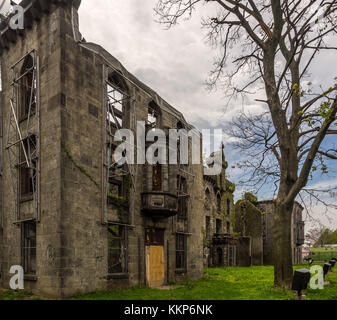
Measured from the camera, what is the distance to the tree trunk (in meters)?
13.5

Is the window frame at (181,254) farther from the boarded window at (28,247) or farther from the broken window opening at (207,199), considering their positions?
the broken window opening at (207,199)

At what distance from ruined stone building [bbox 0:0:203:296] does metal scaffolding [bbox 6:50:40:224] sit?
0.15ft

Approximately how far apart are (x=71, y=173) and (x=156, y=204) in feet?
17.2

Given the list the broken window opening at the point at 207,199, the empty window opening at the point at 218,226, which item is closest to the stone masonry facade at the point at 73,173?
the broken window opening at the point at 207,199

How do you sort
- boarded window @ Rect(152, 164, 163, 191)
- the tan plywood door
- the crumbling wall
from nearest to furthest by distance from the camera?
the tan plywood door → boarded window @ Rect(152, 164, 163, 191) → the crumbling wall

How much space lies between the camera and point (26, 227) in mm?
14242

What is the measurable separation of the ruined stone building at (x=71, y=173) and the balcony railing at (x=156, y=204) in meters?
0.05

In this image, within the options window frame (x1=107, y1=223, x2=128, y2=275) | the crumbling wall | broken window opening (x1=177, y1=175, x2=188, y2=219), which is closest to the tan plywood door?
window frame (x1=107, y1=223, x2=128, y2=275)

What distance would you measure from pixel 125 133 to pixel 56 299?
8.01 m

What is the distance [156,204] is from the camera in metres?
16.8

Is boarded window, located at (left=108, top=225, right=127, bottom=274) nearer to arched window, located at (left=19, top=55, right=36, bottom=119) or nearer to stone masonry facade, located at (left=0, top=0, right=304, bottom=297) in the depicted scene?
stone masonry facade, located at (left=0, top=0, right=304, bottom=297)

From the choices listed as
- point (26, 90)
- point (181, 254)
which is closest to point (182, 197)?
point (181, 254)

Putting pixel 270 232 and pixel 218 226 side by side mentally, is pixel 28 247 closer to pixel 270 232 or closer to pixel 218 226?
pixel 218 226

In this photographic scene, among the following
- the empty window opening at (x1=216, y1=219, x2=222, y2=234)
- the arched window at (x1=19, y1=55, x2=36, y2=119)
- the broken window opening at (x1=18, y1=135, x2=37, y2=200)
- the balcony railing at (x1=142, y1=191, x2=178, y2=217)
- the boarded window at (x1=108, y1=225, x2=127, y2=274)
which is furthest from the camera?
the empty window opening at (x1=216, y1=219, x2=222, y2=234)
